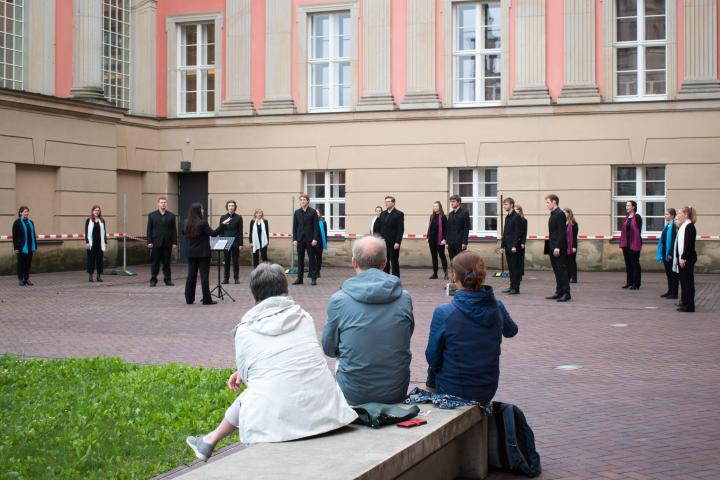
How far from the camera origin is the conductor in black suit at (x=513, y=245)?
19.2 m

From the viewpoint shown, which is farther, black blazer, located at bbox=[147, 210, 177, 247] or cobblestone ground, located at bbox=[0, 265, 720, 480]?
black blazer, located at bbox=[147, 210, 177, 247]

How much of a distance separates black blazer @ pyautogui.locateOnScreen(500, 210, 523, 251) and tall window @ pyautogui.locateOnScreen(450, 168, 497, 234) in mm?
7658

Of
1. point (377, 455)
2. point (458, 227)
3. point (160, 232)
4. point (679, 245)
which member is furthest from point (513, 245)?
point (377, 455)

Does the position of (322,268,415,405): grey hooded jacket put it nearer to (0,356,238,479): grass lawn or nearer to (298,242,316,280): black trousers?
(0,356,238,479): grass lawn

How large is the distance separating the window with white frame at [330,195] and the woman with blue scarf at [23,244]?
9489 mm

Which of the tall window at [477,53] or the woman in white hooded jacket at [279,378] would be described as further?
the tall window at [477,53]

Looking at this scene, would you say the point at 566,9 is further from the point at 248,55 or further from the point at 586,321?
the point at 586,321

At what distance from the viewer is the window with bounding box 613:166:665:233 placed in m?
25.8

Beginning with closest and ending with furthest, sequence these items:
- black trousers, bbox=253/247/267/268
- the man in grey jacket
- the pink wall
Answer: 1. the man in grey jacket
2. black trousers, bbox=253/247/267/268
3. the pink wall

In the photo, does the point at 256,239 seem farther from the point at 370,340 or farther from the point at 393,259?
the point at 370,340

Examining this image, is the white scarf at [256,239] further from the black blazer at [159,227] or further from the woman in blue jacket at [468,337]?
the woman in blue jacket at [468,337]

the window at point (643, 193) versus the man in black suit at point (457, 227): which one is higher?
the window at point (643, 193)

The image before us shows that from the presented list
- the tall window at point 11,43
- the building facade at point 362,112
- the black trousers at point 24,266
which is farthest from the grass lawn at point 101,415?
the tall window at point 11,43

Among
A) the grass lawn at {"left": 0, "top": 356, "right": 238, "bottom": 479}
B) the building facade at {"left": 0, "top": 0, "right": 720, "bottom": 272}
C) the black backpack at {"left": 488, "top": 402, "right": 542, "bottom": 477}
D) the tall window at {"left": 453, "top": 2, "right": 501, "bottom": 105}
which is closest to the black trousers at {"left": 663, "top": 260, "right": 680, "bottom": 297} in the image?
the building facade at {"left": 0, "top": 0, "right": 720, "bottom": 272}
